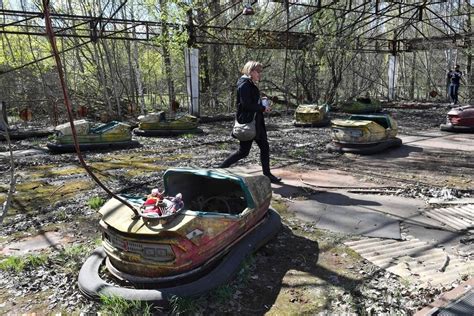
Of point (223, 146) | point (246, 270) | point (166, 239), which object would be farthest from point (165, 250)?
point (223, 146)

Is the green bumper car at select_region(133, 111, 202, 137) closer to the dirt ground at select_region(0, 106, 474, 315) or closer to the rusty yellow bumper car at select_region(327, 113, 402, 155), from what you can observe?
the dirt ground at select_region(0, 106, 474, 315)

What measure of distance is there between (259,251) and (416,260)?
960mm

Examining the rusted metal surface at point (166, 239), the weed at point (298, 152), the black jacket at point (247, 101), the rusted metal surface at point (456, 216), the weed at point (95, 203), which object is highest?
the black jacket at point (247, 101)

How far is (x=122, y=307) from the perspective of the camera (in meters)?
2.02

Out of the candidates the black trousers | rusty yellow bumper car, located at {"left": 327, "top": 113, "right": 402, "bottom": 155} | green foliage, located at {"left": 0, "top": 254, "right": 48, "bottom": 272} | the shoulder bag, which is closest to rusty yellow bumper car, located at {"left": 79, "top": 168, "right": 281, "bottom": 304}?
green foliage, located at {"left": 0, "top": 254, "right": 48, "bottom": 272}

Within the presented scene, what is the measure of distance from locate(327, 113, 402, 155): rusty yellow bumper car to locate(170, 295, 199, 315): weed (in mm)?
4456

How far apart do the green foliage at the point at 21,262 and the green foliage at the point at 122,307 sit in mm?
800

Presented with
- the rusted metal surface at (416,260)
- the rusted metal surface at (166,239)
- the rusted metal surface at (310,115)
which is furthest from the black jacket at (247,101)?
the rusted metal surface at (310,115)

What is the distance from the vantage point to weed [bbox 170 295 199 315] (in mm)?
2020

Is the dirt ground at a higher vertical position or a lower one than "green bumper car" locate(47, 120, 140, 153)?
lower

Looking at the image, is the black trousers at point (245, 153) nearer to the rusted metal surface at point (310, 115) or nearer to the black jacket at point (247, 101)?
the black jacket at point (247, 101)

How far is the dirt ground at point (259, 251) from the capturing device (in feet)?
7.02

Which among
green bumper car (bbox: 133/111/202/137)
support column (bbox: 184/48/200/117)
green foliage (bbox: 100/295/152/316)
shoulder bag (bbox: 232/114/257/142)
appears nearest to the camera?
green foliage (bbox: 100/295/152/316)

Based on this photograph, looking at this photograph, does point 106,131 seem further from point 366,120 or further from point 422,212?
point 422,212
